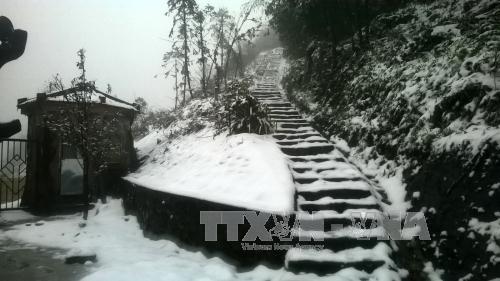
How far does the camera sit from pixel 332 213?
188 inches

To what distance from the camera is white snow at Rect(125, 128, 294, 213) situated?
4945 millimetres

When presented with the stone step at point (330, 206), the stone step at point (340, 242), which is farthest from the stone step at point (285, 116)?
the stone step at point (340, 242)

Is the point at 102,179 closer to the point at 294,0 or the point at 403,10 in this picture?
the point at 294,0

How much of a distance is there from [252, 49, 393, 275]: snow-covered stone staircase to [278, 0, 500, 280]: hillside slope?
44 cm

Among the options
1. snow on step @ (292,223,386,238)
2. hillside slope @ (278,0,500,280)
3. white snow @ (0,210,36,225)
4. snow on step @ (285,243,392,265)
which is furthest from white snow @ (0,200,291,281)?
hillside slope @ (278,0,500,280)

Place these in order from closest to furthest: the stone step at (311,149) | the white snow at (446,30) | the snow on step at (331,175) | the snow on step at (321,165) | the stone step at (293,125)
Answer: the snow on step at (331,175)
the snow on step at (321,165)
the white snow at (446,30)
the stone step at (311,149)
the stone step at (293,125)

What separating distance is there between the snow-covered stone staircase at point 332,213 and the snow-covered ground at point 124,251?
189 millimetres

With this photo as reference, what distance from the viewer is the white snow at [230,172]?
195 inches

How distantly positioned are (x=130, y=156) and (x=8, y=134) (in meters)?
9.40

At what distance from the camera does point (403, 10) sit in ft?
28.7

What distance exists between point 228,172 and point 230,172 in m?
0.05

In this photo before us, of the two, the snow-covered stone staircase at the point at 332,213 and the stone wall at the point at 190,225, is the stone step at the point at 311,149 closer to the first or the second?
the snow-covered stone staircase at the point at 332,213

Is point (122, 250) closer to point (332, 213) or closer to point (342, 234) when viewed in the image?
point (332, 213)

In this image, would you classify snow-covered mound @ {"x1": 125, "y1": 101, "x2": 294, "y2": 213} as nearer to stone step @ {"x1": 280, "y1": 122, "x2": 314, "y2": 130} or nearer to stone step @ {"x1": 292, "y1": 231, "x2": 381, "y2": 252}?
stone step @ {"x1": 292, "y1": 231, "x2": 381, "y2": 252}
